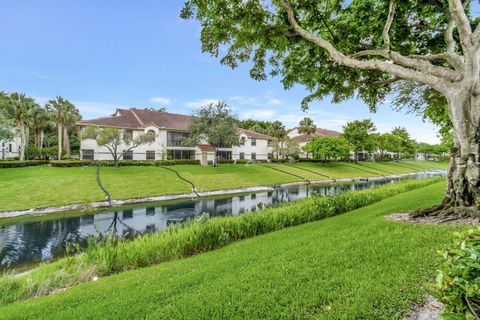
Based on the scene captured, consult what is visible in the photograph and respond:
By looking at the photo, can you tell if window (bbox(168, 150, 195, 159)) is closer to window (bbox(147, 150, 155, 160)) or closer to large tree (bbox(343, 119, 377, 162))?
window (bbox(147, 150, 155, 160))

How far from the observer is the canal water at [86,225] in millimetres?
10812

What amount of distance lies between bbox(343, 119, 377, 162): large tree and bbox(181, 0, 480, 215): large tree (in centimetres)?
4744

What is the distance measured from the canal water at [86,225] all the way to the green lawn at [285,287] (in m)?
4.76

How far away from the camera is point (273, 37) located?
34.4 feet

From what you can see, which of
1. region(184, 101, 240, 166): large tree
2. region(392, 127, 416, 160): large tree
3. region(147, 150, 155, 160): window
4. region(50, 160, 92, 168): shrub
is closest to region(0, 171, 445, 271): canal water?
region(50, 160, 92, 168): shrub

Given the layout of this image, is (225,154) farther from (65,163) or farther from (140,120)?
(65,163)

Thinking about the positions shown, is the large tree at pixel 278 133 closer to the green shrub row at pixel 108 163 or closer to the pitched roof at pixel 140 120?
the pitched roof at pixel 140 120

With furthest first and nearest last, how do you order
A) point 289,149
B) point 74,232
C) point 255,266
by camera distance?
point 289,149 → point 74,232 → point 255,266

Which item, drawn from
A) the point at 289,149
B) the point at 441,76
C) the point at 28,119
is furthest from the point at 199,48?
the point at 28,119

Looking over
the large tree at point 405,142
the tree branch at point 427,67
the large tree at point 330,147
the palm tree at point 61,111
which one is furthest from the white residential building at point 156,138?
the large tree at point 405,142

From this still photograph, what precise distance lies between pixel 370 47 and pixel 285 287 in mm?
11222

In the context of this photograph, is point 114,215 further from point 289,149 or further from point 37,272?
point 289,149

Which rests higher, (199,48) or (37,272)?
(199,48)

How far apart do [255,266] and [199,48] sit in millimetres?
9532
